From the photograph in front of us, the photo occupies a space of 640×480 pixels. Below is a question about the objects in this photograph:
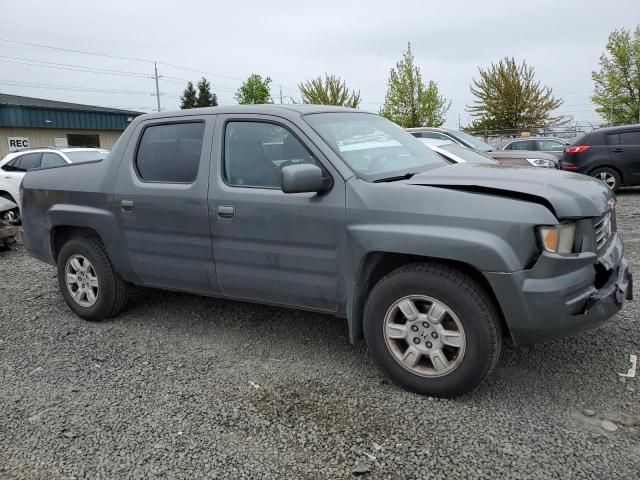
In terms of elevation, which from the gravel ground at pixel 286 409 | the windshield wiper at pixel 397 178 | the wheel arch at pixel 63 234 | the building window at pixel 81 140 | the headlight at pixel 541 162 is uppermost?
the building window at pixel 81 140

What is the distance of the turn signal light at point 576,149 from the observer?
41.7 feet

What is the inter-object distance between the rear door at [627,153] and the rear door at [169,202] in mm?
11219

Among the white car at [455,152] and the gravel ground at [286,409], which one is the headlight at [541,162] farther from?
the gravel ground at [286,409]

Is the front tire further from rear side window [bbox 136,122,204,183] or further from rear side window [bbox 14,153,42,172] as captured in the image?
rear side window [bbox 14,153,42,172]

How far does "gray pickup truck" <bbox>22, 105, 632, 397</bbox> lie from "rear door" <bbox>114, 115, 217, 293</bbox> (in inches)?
0.5

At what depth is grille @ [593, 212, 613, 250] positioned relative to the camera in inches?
129

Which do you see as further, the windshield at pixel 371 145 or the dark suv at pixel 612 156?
the dark suv at pixel 612 156

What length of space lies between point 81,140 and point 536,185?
3240 cm

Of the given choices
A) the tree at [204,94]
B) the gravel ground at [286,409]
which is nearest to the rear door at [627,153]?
the gravel ground at [286,409]

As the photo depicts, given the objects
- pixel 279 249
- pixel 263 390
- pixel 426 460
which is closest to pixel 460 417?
pixel 426 460

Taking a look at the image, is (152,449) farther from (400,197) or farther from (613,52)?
(613,52)

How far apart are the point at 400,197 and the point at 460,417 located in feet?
4.26

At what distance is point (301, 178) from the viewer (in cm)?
333

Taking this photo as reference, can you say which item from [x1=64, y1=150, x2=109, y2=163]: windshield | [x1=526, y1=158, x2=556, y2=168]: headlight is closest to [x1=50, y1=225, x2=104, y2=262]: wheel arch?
[x1=64, y1=150, x2=109, y2=163]: windshield
